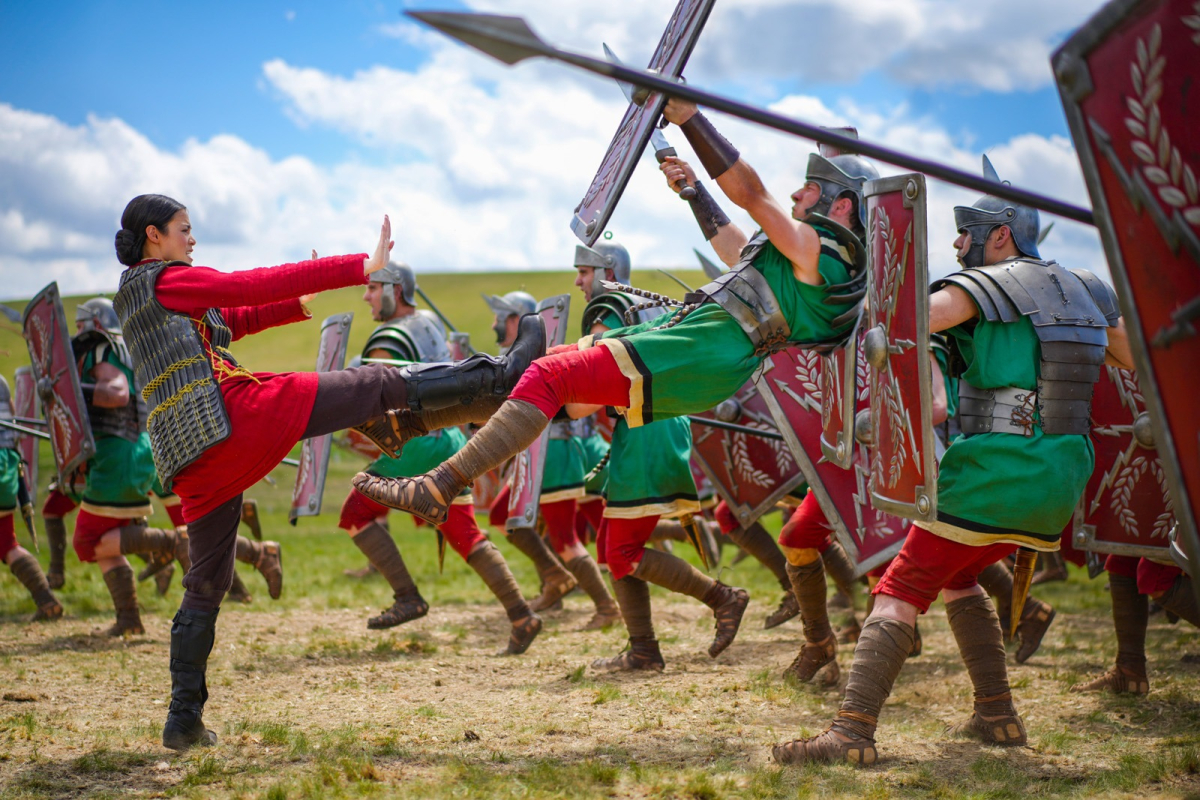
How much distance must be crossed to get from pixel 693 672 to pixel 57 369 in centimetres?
382

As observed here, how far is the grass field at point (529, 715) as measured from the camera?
3.01 meters

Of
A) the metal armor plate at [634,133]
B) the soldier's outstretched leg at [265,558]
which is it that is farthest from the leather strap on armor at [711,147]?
the soldier's outstretched leg at [265,558]

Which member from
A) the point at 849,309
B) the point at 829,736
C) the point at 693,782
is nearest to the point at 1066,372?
the point at 849,309

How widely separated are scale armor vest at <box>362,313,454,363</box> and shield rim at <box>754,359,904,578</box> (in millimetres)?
2001

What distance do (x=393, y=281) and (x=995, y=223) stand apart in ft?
12.3

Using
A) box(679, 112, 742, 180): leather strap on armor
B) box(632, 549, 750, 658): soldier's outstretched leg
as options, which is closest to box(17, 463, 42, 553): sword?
box(632, 549, 750, 658): soldier's outstretched leg

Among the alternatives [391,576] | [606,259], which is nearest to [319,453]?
[391,576]

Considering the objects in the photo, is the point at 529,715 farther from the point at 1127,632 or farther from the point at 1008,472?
the point at 1127,632

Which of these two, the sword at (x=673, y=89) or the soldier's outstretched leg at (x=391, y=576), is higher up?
the sword at (x=673, y=89)

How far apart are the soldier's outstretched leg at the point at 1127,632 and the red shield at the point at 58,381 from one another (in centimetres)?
505

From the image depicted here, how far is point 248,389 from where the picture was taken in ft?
11.0

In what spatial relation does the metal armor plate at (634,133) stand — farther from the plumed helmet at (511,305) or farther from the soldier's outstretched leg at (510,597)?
the plumed helmet at (511,305)

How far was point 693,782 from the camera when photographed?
293 centimetres

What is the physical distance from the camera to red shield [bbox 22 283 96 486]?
18.4ft
